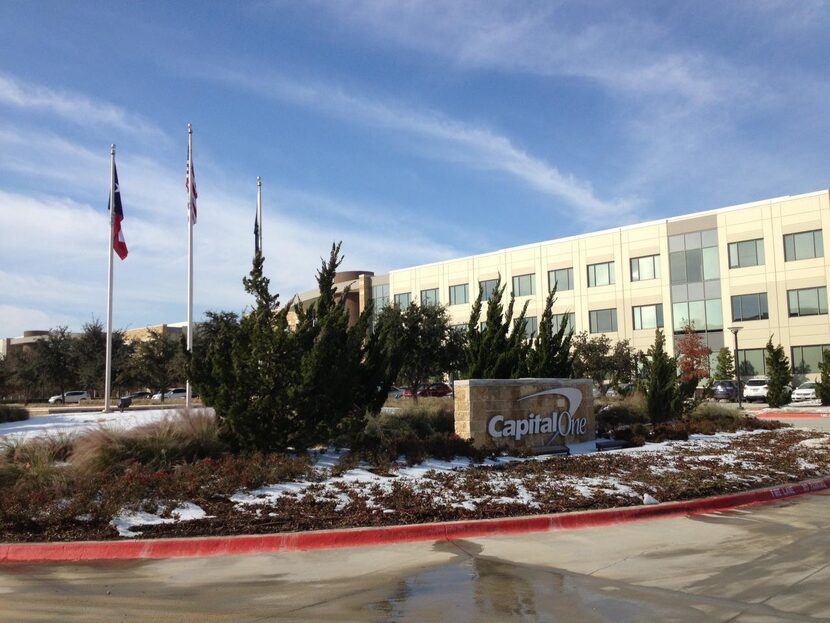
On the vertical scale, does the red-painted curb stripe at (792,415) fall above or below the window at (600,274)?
below

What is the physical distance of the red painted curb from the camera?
808 centimetres

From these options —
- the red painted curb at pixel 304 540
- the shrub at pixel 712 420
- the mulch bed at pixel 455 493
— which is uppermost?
the shrub at pixel 712 420

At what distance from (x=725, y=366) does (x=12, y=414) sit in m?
47.6

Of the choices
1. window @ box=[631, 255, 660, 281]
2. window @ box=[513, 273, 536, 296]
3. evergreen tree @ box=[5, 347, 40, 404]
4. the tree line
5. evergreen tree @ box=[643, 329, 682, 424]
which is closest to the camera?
evergreen tree @ box=[643, 329, 682, 424]

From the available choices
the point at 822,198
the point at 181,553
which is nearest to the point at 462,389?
the point at 181,553

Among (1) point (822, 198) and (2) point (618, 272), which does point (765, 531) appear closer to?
(1) point (822, 198)

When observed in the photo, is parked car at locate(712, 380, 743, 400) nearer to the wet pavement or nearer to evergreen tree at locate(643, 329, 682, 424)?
evergreen tree at locate(643, 329, 682, 424)

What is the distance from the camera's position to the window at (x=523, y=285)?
6656cm

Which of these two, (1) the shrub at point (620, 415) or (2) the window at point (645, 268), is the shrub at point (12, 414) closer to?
(1) the shrub at point (620, 415)

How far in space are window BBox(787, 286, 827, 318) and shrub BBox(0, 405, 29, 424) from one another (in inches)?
1936

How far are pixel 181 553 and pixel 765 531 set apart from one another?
7.19 metres

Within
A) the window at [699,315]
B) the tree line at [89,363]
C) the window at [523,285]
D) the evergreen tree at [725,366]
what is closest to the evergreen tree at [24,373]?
the tree line at [89,363]

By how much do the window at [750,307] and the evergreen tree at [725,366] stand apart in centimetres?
276

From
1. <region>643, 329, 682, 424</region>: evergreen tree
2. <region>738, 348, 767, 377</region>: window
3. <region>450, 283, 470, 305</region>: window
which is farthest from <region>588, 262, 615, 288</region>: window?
<region>643, 329, 682, 424</region>: evergreen tree
